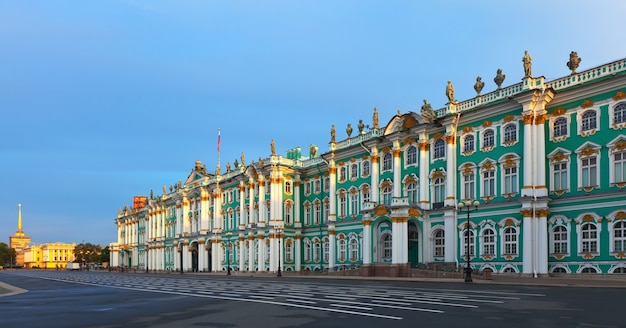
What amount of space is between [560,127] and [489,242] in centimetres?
1114

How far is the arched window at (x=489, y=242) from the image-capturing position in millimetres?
47438

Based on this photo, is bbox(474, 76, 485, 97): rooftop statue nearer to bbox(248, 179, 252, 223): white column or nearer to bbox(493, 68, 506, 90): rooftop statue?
bbox(493, 68, 506, 90): rooftop statue

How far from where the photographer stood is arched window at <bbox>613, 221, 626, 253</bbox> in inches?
1529

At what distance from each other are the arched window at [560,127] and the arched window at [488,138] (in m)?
5.48

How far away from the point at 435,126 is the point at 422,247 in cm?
1148

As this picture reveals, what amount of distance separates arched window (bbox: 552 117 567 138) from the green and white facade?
0.33 ft

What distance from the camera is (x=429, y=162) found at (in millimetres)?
54312

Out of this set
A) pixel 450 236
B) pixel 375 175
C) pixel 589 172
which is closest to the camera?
pixel 589 172

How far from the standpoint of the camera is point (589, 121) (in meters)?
41.7

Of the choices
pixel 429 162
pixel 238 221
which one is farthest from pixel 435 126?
pixel 238 221

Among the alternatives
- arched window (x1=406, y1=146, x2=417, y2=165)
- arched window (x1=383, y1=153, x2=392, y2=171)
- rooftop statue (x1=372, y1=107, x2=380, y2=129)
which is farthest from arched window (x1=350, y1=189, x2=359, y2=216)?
arched window (x1=406, y1=146, x2=417, y2=165)

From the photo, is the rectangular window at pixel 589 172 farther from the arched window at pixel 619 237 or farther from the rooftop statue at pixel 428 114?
the rooftop statue at pixel 428 114

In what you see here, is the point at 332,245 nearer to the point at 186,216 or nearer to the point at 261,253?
the point at 261,253

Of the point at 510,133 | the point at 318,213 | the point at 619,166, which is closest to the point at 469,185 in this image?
the point at 510,133
